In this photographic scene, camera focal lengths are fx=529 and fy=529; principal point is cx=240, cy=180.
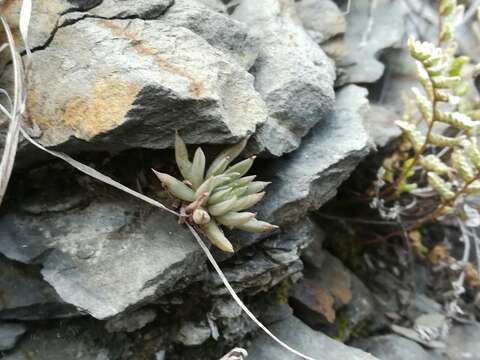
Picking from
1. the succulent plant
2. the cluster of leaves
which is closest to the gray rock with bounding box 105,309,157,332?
the succulent plant

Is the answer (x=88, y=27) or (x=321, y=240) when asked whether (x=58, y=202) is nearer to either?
(x=88, y=27)

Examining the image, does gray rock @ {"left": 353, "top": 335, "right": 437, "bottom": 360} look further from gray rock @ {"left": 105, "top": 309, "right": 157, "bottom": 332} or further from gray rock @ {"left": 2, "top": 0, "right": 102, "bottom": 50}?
gray rock @ {"left": 2, "top": 0, "right": 102, "bottom": 50}

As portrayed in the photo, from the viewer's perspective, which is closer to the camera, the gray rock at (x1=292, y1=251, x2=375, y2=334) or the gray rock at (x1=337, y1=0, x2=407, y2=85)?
the gray rock at (x1=292, y1=251, x2=375, y2=334)

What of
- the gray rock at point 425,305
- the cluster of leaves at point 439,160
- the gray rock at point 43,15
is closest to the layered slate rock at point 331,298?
the gray rock at point 425,305

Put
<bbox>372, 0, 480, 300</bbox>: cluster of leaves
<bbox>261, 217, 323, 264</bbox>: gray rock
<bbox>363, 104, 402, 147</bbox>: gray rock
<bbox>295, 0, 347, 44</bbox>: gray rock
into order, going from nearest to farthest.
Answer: <bbox>261, 217, 323, 264</bbox>: gray rock < <bbox>372, 0, 480, 300</bbox>: cluster of leaves < <bbox>363, 104, 402, 147</bbox>: gray rock < <bbox>295, 0, 347, 44</bbox>: gray rock

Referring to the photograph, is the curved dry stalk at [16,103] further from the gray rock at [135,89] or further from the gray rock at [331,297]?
the gray rock at [331,297]

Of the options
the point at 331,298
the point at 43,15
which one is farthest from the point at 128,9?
the point at 331,298
